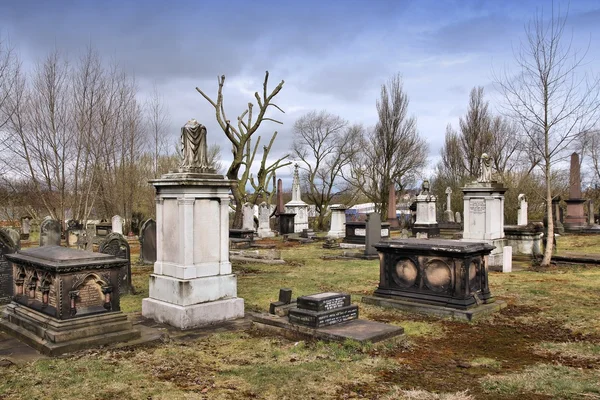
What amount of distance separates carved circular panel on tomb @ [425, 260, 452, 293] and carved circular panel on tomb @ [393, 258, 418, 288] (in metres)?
0.27

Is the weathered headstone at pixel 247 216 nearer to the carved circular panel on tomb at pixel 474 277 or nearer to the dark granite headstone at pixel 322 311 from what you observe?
the carved circular panel on tomb at pixel 474 277

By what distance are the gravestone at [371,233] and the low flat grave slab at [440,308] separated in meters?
7.96

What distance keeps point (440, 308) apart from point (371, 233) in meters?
9.09

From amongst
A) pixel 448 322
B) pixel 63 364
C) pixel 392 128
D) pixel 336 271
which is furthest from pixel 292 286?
pixel 392 128

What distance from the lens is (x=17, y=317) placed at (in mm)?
7277

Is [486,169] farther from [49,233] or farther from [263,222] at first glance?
[263,222]

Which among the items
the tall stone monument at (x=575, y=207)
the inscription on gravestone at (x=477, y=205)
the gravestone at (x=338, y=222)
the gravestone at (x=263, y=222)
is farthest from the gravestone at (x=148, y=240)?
the tall stone monument at (x=575, y=207)

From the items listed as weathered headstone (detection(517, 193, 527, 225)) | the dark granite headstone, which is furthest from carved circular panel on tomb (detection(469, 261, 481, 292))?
weathered headstone (detection(517, 193, 527, 225))

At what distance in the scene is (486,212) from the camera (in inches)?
579

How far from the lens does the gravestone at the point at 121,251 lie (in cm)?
1077

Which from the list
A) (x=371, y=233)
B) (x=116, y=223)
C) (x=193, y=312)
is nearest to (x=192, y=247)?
(x=193, y=312)

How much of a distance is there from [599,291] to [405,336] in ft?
19.8

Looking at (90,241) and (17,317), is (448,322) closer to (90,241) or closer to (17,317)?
(17,317)

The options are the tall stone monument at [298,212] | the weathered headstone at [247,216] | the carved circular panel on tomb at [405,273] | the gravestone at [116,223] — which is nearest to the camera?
the carved circular panel on tomb at [405,273]
